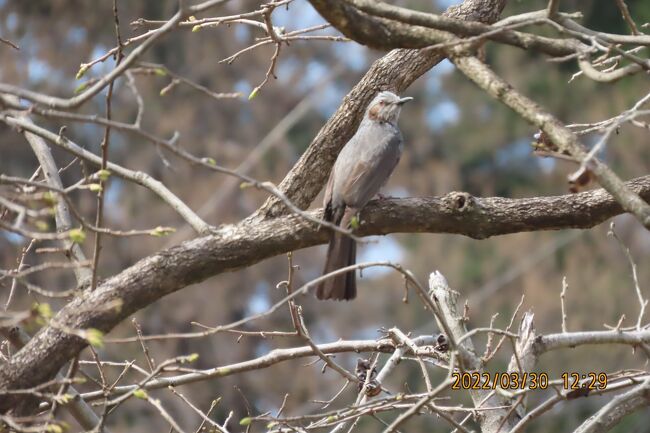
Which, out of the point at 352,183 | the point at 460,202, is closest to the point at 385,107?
the point at 352,183

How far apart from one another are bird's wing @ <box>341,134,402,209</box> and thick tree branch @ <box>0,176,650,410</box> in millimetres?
370

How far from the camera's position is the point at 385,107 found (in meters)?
5.79

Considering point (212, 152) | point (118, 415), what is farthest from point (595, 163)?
point (212, 152)

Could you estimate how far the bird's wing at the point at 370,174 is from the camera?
511cm

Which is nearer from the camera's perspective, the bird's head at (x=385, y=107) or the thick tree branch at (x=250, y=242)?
the thick tree branch at (x=250, y=242)

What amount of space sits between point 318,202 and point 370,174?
10190 millimetres

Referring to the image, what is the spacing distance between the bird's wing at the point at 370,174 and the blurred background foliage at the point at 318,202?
10339 millimetres

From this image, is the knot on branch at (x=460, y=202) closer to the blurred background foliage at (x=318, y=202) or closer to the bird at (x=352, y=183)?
the bird at (x=352, y=183)

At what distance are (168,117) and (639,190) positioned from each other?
17.5 metres

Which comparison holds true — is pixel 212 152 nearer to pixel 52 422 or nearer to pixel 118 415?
pixel 118 415

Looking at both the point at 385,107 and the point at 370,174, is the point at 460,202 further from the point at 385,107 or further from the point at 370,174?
the point at 385,107
